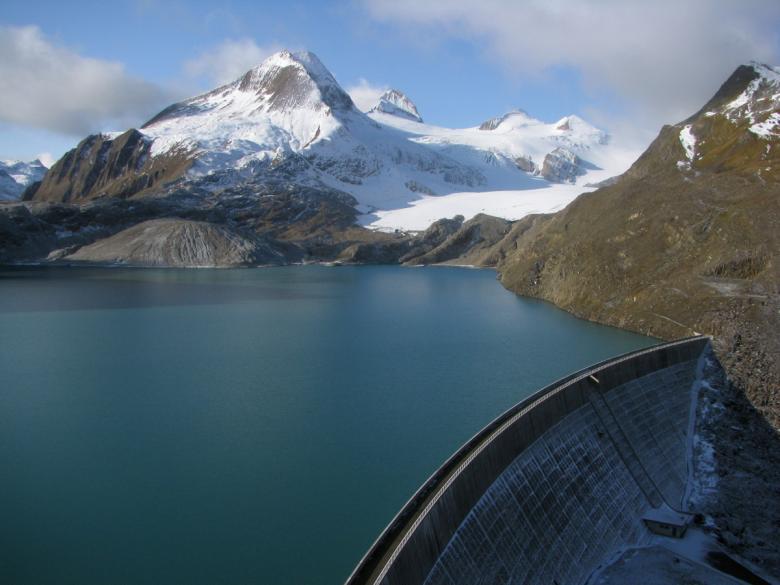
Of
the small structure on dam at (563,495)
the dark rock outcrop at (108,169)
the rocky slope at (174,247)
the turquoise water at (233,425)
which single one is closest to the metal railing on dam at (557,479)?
the small structure on dam at (563,495)

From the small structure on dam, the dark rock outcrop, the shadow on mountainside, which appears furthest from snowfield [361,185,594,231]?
the small structure on dam

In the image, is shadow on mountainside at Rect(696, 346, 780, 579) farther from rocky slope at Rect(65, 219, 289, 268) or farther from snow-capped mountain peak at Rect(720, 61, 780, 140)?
rocky slope at Rect(65, 219, 289, 268)

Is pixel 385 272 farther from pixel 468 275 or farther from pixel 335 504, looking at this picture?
pixel 335 504

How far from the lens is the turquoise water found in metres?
13.3

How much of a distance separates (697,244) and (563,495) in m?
28.2

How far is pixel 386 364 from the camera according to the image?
100 ft

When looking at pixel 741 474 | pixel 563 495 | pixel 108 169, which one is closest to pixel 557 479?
pixel 563 495

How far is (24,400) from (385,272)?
82020 millimetres

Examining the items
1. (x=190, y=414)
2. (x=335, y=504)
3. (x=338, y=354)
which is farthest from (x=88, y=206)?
(x=335, y=504)

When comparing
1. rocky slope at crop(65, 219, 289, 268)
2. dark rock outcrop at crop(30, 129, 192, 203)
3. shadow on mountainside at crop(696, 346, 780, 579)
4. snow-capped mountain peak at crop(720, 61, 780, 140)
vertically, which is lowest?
shadow on mountainside at crop(696, 346, 780, 579)

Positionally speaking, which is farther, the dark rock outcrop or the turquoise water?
the dark rock outcrop

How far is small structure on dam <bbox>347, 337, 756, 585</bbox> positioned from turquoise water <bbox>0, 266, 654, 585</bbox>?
2.96 m

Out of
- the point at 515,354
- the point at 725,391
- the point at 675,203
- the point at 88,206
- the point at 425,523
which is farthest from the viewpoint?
the point at 88,206

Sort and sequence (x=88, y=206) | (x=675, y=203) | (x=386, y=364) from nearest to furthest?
(x=386, y=364), (x=675, y=203), (x=88, y=206)
